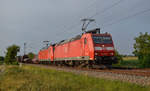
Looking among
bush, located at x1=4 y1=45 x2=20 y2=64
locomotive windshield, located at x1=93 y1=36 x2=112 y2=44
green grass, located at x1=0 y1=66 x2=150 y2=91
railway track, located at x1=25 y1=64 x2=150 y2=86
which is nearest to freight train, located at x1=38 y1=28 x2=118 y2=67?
locomotive windshield, located at x1=93 y1=36 x2=112 y2=44

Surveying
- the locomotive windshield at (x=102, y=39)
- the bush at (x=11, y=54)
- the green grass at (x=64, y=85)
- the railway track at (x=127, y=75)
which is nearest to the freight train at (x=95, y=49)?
the locomotive windshield at (x=102, y=39)

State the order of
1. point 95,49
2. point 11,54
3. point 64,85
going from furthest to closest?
1. point 11,54
2. point 95,49
3. point 64,85

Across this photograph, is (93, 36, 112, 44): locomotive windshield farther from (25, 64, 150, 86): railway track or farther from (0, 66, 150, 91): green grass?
(0, 66, 150, 91): green grass

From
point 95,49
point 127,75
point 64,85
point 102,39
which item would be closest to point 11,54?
point 102,39

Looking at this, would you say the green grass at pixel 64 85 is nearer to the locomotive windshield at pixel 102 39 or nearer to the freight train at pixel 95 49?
the freight train at pixel 95 49

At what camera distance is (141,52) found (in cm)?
2553

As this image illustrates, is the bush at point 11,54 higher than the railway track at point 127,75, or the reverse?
the bush at point 11,54

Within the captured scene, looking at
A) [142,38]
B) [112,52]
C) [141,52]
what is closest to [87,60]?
[112,52]

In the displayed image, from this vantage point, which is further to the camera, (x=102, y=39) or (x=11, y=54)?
(x=11, y=54)

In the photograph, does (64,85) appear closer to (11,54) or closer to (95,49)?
(95,49)

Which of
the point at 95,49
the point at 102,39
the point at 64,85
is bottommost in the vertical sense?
the point at 64,85

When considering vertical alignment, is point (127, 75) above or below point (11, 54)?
below

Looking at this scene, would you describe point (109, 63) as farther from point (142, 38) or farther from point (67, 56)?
point (142, 38)

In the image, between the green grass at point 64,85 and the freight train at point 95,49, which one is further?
the freight train at point 95,49
